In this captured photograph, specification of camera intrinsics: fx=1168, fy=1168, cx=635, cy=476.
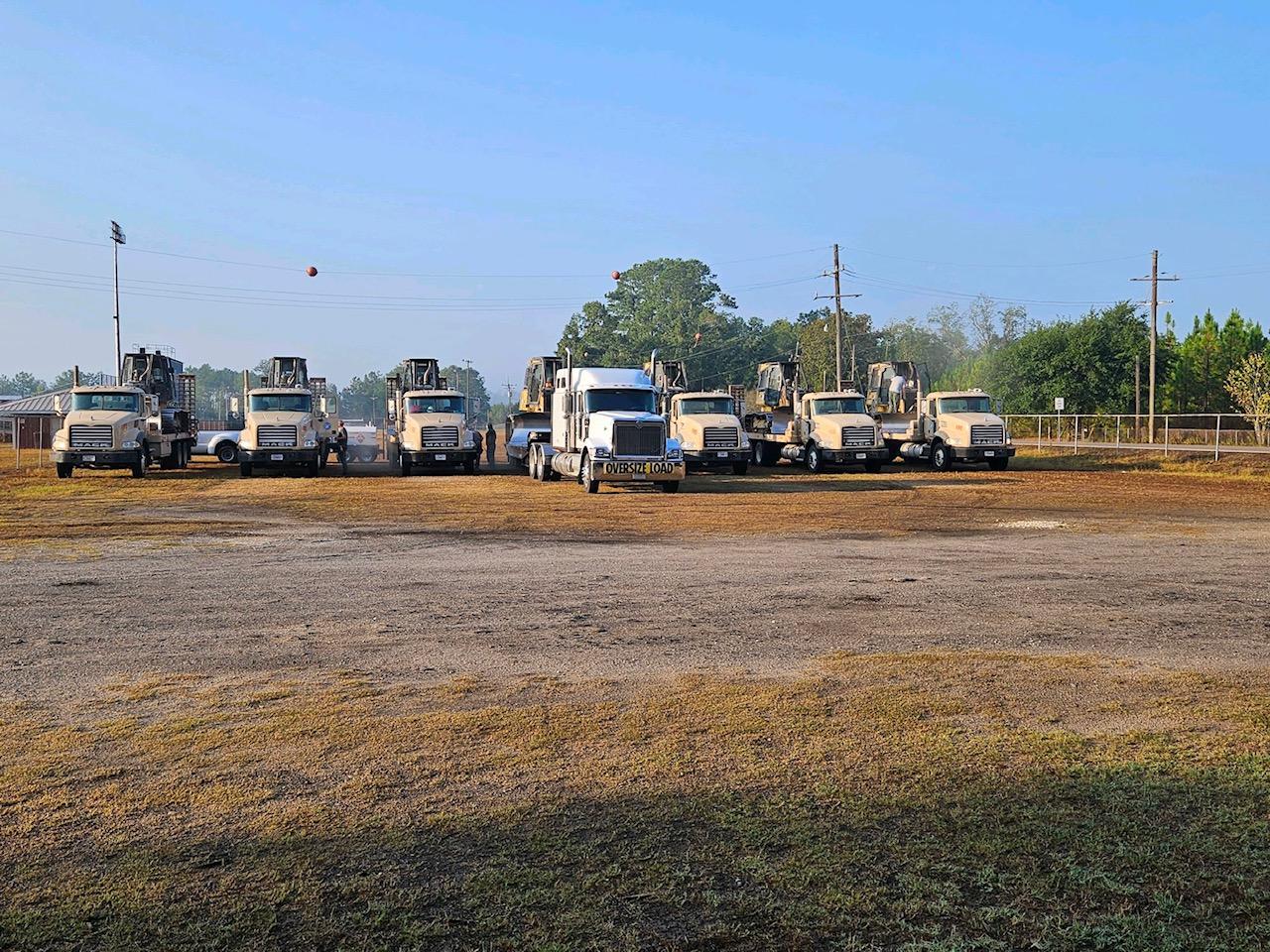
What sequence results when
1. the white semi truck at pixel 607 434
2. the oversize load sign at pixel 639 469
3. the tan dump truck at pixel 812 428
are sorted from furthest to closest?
→ the tan dump truck at pixel 812 428
the white semi truck at pixel 607 434
the oversize load sign at pixel 639 469

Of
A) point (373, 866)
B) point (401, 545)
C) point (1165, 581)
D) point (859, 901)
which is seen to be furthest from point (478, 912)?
point (401, 545)

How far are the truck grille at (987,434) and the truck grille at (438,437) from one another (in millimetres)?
15891

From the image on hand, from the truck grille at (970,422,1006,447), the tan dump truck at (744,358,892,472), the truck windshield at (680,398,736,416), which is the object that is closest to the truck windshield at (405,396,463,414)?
the truck windshield at (680,398,736,416)

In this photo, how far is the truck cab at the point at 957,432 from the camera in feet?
119

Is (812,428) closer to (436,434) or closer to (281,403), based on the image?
(436,434)

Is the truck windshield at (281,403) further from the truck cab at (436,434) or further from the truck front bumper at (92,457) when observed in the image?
the truck front bumper at (92,457)

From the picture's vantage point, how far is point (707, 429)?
33.8 meters

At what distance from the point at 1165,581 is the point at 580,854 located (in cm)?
933

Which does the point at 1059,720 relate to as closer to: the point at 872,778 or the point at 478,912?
the point at 872,778

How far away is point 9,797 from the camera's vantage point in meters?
5.18

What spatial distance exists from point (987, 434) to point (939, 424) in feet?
5.61

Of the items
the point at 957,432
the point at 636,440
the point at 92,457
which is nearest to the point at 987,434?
the point at 957,432

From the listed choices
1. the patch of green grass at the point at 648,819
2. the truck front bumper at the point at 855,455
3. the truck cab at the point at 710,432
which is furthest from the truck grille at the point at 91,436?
the patch of green grass at the point at 648,819

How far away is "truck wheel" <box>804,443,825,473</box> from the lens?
3634 centimetres
